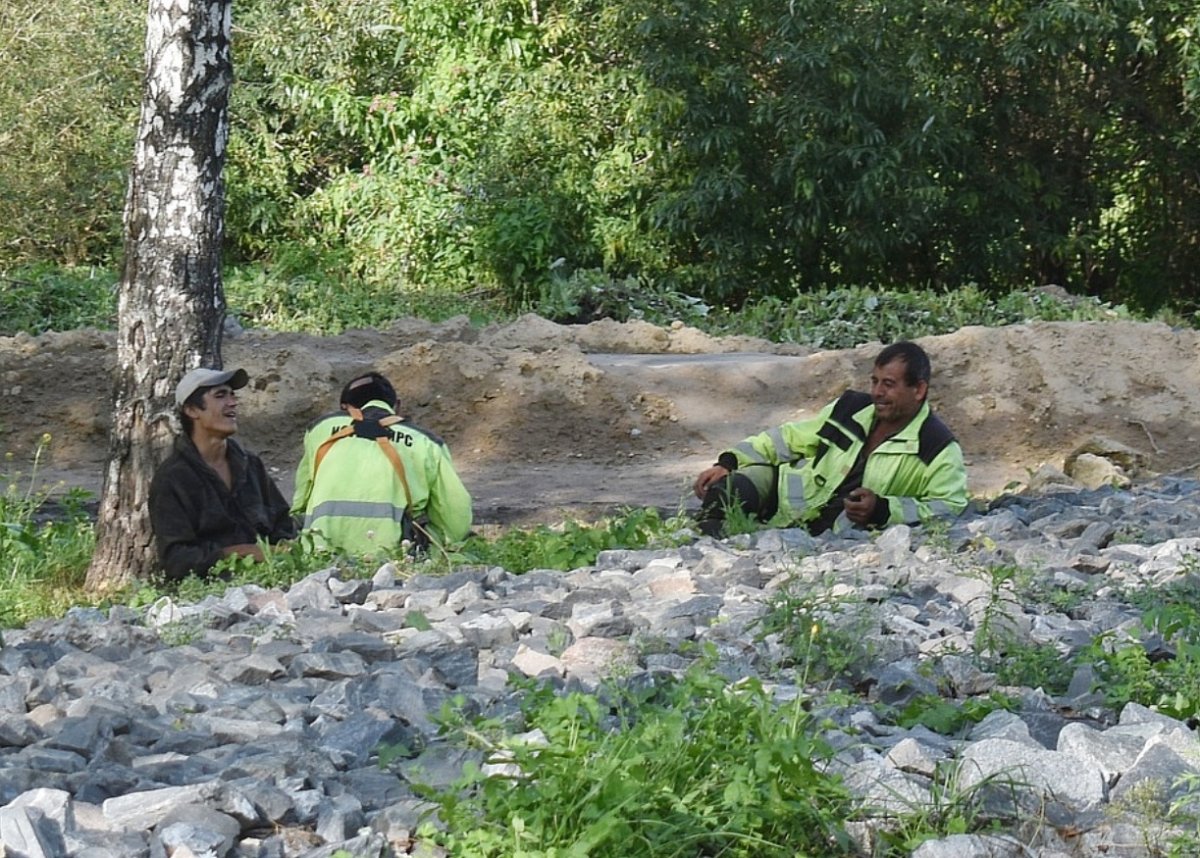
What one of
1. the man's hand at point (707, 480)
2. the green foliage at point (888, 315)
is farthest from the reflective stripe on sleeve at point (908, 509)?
the green foliage at point (888, 315)

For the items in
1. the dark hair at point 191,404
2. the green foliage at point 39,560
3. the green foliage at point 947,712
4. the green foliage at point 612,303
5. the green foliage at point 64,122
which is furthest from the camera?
the green foliage at point 64,122

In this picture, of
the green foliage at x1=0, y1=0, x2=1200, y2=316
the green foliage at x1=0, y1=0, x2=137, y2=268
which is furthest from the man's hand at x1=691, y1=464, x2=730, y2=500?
Answer: the green foliage at x1=0, y1=0, x2=137, y2=268

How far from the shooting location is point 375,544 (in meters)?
7.13

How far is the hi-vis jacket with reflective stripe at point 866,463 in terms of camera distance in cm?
785

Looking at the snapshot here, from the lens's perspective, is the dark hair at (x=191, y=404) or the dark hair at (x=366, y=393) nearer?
the dark hair at (x=191, y=404)

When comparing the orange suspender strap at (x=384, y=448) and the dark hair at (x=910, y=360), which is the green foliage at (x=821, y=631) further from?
the dark hair at (x=910, y=360)

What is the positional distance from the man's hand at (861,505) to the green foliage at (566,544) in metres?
0.79

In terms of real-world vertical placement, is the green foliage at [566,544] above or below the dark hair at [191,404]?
below

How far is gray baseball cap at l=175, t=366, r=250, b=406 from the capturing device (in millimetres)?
7312

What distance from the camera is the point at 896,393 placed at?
7.92m

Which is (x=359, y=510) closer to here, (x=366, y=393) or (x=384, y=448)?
(x=384, y=448)

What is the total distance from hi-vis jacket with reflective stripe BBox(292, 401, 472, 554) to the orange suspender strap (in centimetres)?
1

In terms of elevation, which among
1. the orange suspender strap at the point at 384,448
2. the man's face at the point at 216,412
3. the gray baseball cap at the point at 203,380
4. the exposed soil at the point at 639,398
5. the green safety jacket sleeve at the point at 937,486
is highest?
the gray baseball cap at the point at 203,380

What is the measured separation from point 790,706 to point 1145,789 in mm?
805
